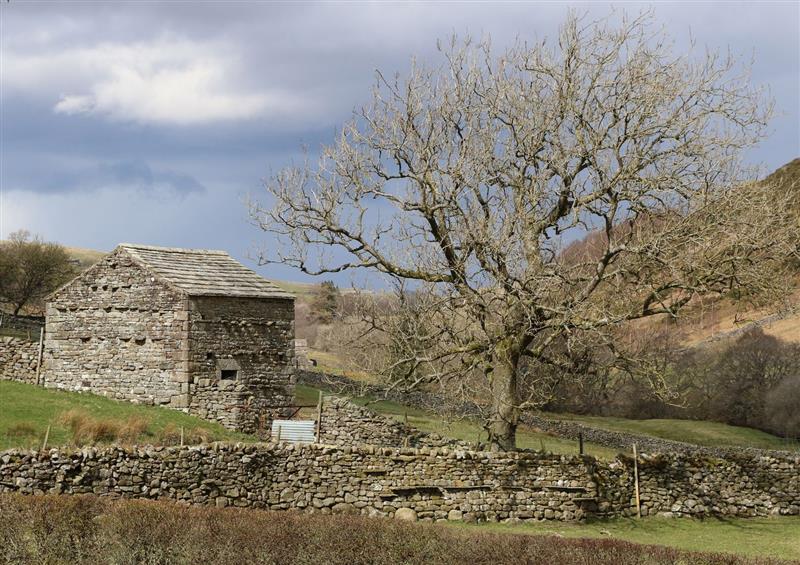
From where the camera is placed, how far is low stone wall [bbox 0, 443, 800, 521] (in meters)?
17.0

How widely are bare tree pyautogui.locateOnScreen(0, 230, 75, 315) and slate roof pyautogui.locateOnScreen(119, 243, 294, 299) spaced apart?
36.4 m

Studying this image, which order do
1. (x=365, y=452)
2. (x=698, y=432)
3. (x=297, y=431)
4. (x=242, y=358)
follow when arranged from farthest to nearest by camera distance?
(x=698, y=432) → (x=242, y=358) → (x=297, y=431) → (x=365, y=452)

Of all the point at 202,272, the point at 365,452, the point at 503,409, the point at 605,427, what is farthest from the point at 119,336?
the point at 605,427

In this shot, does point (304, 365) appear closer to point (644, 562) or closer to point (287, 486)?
point (287, 486)

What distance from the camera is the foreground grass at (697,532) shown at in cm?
1739

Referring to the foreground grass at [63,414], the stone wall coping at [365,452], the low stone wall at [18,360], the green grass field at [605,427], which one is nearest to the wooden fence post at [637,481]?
the stone wall coping at [365,452]

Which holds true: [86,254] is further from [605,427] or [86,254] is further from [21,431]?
[21,431]

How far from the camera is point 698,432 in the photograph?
47.8 m

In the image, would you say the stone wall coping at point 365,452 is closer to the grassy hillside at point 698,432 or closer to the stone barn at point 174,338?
the stone barn at point 174,338

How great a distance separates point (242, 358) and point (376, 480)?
1092cm

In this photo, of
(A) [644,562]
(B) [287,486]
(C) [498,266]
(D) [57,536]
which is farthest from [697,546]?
(D) [57,536]

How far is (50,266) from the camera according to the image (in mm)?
64875

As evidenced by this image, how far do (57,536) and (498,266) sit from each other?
11.0 m

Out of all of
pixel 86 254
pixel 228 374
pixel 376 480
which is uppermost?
pixel 86 254
